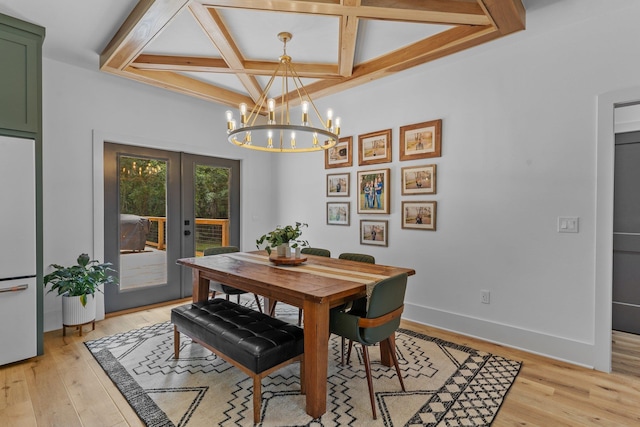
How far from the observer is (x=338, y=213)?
14.8 feet

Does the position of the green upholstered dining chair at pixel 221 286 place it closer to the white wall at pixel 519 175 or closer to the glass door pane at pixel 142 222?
the glass door pane at pixel 142 222

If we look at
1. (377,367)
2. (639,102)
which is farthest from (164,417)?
(639,102)

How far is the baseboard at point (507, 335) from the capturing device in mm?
2725

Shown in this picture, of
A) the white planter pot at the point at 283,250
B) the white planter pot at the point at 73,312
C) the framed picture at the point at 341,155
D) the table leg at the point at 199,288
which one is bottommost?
the white planter pot at the point at 73,312

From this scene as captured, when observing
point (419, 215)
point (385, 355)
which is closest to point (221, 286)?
point (385, 355)

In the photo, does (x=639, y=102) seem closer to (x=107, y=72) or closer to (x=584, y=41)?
(x=584, y=41)

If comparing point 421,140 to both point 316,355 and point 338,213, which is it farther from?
point 316,355

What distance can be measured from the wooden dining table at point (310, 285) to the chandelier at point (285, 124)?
1056 millimetres

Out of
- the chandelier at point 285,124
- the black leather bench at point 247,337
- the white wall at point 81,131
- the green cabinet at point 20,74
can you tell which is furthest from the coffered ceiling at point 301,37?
Answer: the black leather bench at point 247,337

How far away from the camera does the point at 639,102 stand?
8.20 ft

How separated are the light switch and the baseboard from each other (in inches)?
36.3

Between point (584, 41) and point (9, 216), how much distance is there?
192 inches

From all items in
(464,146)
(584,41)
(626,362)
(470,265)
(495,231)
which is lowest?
(626,362)

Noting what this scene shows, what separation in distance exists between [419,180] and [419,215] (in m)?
0.39
